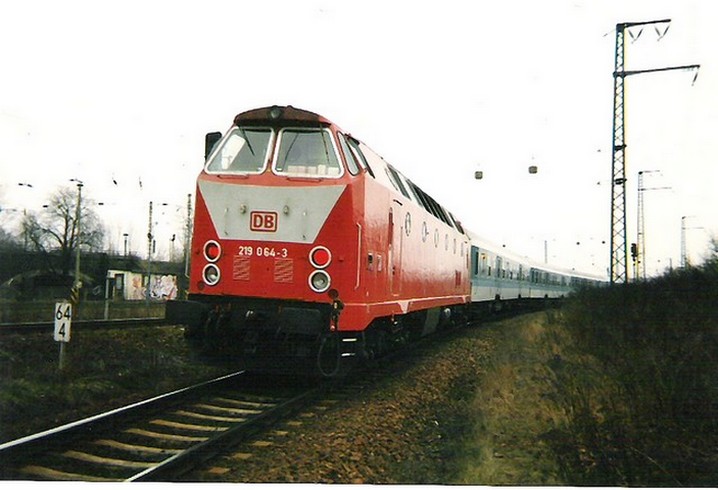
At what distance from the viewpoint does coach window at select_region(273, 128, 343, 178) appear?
726cm

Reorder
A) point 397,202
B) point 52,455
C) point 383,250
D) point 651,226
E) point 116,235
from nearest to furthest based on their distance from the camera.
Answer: point 52,455 < point 651,226 < point 383,250 < point 397,202 < point 116,235

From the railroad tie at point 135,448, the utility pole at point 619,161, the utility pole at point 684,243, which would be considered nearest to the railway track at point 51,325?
the railroad tie at point 135,448

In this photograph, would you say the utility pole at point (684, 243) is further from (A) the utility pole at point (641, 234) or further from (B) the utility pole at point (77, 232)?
(B) the utility pole at point (77, 232)

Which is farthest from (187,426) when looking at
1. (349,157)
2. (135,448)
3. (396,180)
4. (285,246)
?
(396,180)

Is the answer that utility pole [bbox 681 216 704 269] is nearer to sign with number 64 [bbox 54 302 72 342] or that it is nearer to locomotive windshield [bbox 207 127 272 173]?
locomotive windshield [bbox 207 127 272 173]

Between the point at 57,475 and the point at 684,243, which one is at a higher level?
the point at 684,243

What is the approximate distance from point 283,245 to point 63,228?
3.58 meters

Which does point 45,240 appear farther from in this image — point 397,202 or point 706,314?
point 706,314

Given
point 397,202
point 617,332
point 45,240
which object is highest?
point 397,202

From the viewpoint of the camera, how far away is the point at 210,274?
7.09 meters

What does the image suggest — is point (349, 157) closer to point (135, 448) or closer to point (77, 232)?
point (135, 448)

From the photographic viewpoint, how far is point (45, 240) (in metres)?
7.68

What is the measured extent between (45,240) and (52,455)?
3.67m

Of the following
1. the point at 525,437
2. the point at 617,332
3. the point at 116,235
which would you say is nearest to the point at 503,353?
the point at 617,332
